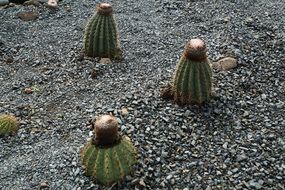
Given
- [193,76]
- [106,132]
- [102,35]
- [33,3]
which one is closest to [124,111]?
[193,76]

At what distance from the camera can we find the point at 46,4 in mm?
7344

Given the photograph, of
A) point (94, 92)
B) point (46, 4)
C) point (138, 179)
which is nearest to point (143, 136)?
point (138, 179)

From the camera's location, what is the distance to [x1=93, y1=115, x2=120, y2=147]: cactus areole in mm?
3998

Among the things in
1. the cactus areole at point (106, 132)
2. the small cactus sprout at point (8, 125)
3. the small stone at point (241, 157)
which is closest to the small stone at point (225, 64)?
the small stone at point (241, 157)

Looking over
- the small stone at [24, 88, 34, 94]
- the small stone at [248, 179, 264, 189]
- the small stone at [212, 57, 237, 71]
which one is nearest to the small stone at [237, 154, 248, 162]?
the small stone at [248, 179, 264, 189]

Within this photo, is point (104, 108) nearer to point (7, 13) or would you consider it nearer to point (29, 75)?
point (29, 75)

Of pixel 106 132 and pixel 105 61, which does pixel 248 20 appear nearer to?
pixel 105 61

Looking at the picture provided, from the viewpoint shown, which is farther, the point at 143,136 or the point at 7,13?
the point at 7,13

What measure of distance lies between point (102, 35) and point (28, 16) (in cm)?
184

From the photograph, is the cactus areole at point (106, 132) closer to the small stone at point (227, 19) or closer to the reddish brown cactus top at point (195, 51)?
the reddish brown cactus top at point (195, 51)

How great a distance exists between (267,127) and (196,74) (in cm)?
90

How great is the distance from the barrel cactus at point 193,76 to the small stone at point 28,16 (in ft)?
9.90

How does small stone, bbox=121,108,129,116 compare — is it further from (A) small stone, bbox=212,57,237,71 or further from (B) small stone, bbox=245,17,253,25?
(B) small stone, bbox=245,17,253,25

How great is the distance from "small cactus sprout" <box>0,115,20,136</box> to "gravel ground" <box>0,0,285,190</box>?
7 cm
